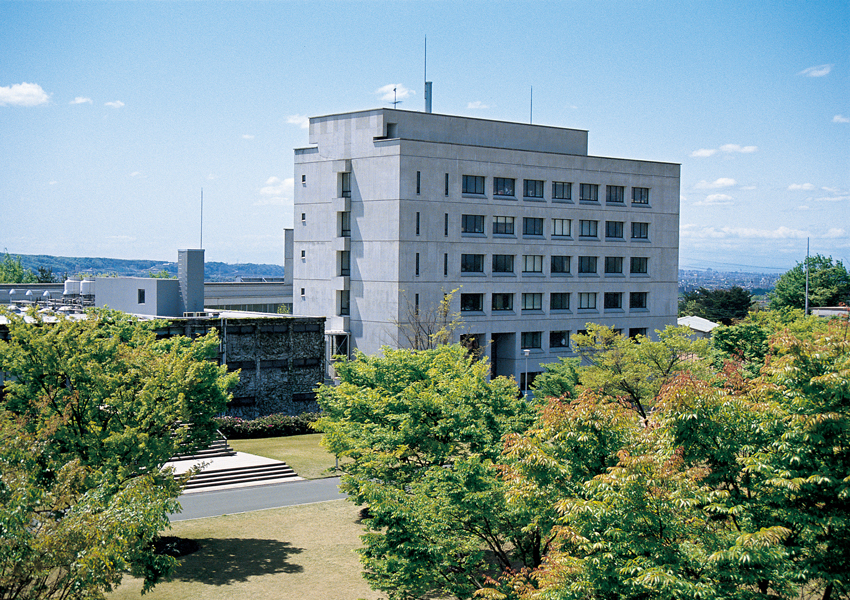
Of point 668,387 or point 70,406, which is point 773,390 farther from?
point 70,406

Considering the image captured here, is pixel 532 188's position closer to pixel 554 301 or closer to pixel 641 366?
pixel 554 301

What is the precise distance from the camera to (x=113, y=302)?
69.2 metres

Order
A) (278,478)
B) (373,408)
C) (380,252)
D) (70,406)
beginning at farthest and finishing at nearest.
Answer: (380,252) < (278,478) < (373,408) < (70,406)

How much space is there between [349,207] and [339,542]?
41902 mm

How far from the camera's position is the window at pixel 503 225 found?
7181 centimetres

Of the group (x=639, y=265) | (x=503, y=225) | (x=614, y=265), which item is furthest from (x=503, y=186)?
(x=639, y=265)

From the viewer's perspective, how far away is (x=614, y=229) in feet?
261

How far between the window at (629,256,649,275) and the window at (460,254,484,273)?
62.3 feet

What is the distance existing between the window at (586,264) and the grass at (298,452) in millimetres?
34963

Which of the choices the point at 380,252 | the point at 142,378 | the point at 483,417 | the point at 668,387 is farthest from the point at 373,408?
the point at 380,252

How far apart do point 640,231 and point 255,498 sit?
2183 inches

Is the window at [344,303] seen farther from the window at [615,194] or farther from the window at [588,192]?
the window at [615,194]

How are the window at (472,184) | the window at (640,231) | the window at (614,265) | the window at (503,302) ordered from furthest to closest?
the window at (640,231) → the window at (614,265) → the window at (503,302) → the window at (472,184)

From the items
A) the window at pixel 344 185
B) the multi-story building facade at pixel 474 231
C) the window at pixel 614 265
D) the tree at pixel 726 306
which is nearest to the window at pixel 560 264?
the multi-story building facade at pixel 474 231
